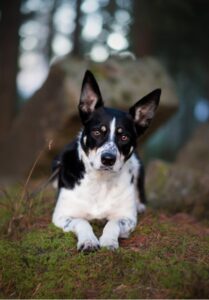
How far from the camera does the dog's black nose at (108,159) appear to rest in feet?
15.0

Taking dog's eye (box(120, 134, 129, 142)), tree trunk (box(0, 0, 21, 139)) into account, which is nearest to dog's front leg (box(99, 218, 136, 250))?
dog's eye (box(120, 134, 129, 142))

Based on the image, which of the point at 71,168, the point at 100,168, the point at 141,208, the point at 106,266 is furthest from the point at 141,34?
the point at 106,266

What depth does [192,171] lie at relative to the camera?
7230 millimetres

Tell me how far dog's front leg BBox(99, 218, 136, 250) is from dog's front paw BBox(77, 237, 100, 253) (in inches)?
3.2

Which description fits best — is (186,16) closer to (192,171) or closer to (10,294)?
(192,171)

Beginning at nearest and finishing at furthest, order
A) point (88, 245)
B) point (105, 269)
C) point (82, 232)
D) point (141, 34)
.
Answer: point (105, 269)
point (88, 245)
point (82, 232)
point (141, 34)

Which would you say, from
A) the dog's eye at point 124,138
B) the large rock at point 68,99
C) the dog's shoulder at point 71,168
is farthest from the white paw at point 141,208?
the large rock at point 68,99

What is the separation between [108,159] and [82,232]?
2.40 feet

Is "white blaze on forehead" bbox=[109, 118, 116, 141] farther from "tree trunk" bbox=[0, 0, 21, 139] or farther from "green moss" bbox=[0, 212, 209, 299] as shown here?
"tree trunk" bbox=[0, 0, 21, 139]

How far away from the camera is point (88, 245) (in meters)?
4.25

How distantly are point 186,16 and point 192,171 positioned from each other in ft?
21.3

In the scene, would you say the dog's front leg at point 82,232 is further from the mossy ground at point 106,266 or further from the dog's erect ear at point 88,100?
the dog's erect ear at point 88,100

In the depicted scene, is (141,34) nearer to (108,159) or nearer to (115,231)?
(108,159)

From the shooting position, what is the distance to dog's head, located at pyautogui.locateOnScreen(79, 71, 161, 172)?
4.69 metres
